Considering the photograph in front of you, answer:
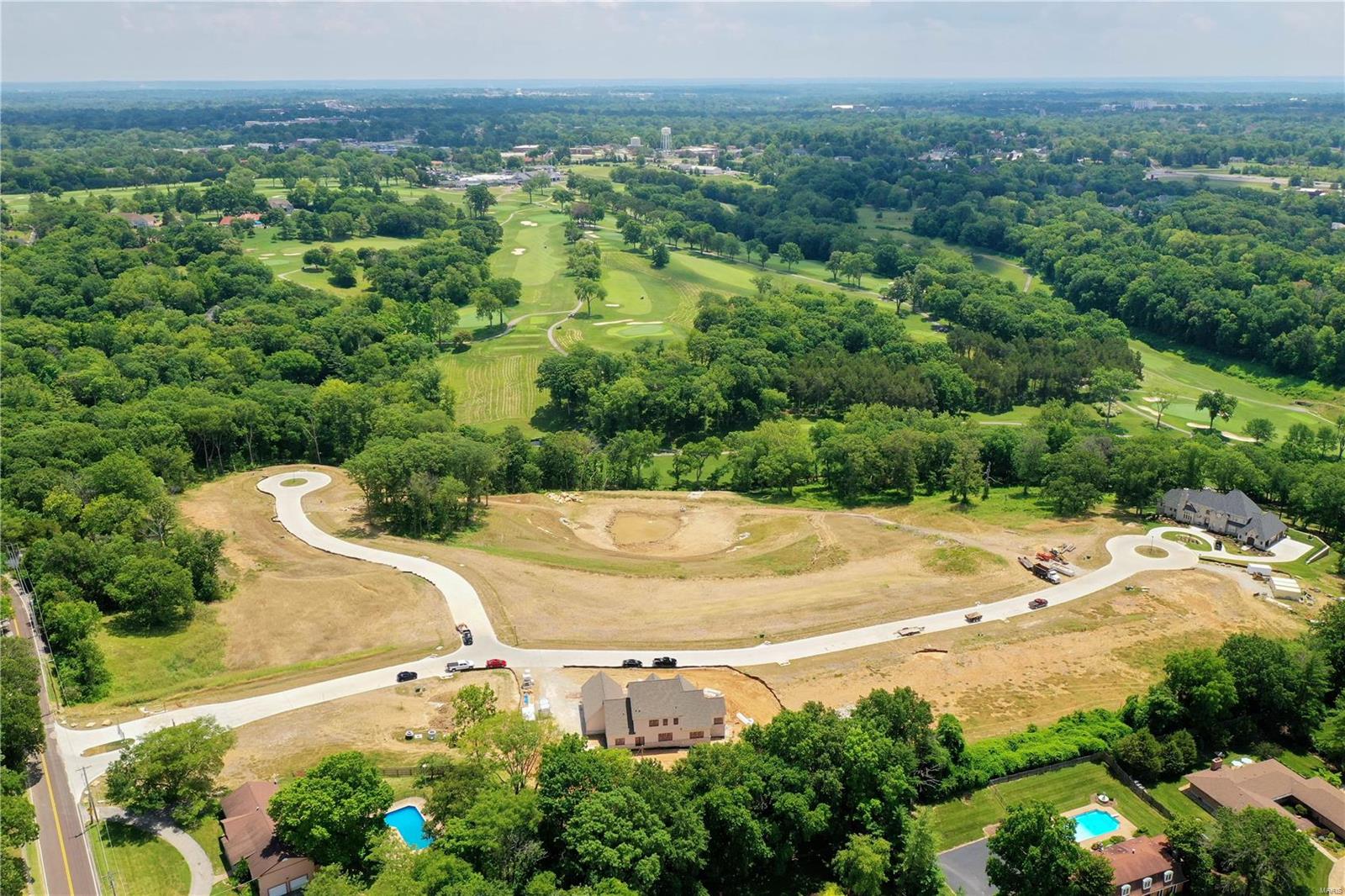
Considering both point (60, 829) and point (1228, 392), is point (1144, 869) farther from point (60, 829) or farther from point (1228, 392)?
point (1228, 392)

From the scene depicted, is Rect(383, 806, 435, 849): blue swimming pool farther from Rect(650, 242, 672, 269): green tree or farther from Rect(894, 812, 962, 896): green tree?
Rect(650, 242, 672, 269): green tree

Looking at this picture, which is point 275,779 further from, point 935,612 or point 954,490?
point 954,490

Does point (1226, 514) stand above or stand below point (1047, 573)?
above

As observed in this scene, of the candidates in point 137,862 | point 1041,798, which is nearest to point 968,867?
point 1041,798

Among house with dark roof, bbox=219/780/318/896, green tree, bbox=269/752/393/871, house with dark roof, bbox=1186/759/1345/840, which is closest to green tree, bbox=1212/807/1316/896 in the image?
house with dark roof, bbox=1186/759/1345/840

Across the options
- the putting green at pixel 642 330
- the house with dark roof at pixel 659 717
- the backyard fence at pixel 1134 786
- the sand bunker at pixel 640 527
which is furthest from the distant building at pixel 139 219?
the backyard fence at pixel 1134 786

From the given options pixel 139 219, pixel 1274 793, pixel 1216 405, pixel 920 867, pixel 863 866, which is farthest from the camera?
pixel 139 219

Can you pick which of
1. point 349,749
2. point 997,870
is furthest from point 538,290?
point 997,870

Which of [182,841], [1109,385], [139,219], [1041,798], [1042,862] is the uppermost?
[139,219]
